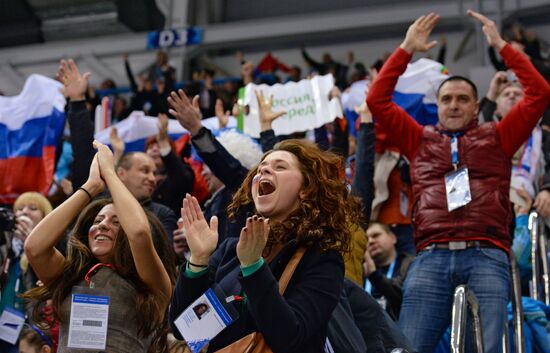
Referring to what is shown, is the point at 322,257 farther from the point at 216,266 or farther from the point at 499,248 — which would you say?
the point at 499,248

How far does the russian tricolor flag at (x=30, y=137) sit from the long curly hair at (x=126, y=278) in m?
3.23

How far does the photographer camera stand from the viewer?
544 centimetres

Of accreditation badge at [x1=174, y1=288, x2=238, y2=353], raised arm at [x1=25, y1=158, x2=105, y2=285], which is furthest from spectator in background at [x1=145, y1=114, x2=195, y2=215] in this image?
accreditation badge at [x1=174, y1=288, x2=238, y2=353]

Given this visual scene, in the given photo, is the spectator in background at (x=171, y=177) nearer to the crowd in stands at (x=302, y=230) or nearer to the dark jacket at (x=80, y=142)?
the crowd in stands at (x=302, y=230)

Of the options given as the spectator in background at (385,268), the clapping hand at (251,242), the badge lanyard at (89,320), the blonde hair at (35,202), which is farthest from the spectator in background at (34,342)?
the clapping hand at (251,242)

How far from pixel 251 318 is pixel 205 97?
9211mm

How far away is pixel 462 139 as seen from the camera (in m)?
4.83

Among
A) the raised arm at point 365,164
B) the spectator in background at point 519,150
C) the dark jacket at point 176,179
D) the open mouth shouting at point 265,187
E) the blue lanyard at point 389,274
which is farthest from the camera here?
the spectator in background at point 519,150

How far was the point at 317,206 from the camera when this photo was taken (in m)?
3.33

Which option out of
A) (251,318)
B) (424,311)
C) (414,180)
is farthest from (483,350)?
(251,318)

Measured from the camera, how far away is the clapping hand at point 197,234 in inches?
121

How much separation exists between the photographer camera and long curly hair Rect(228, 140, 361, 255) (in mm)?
2262

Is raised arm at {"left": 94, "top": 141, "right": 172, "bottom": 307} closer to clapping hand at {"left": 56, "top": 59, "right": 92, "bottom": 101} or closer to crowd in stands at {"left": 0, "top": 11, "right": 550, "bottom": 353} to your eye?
crowd in stands at {"left": 0, "top": 11, "right": 550, "bottom": 353}

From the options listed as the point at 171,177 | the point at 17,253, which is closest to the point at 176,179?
the point at 171,177
